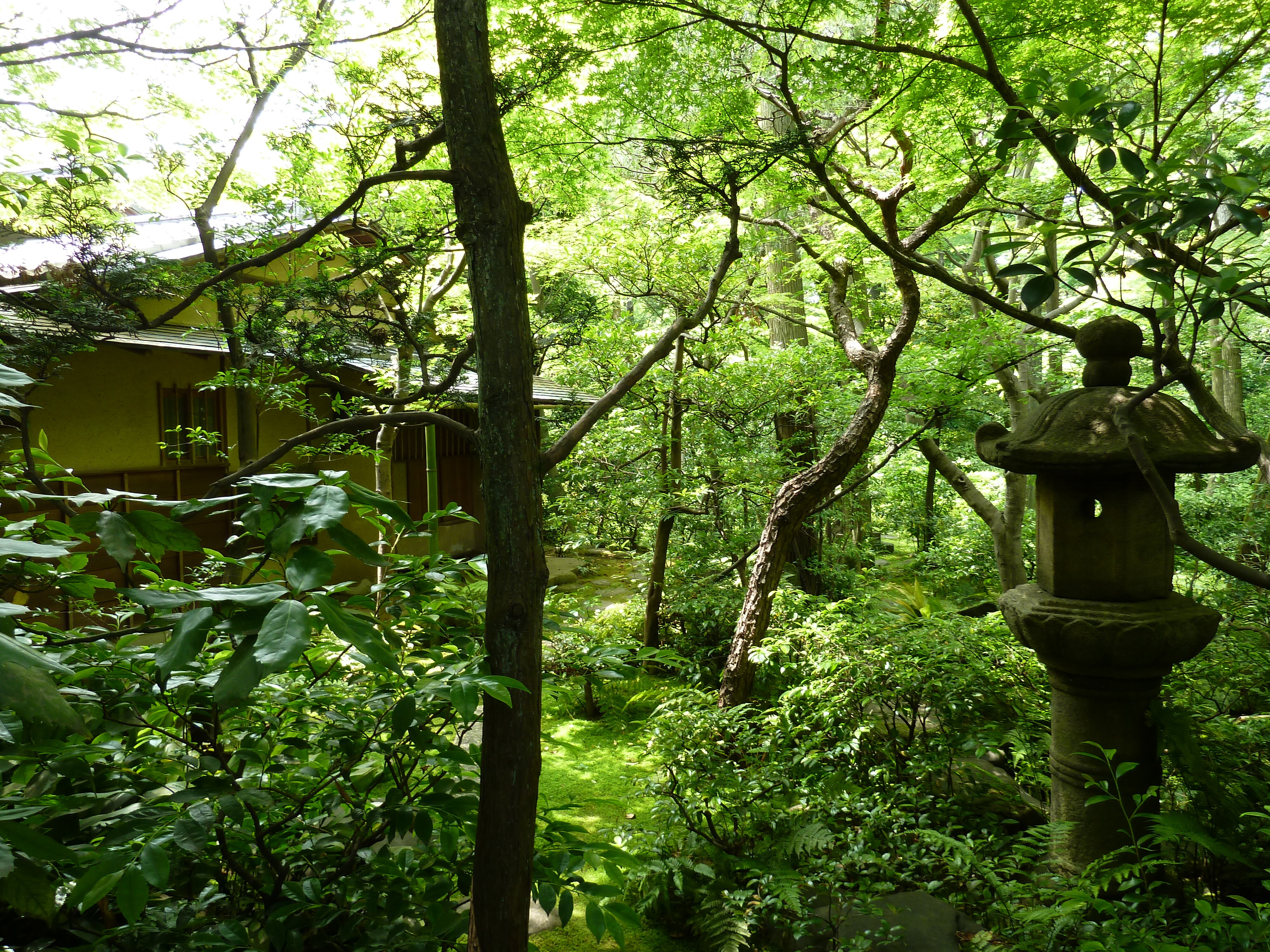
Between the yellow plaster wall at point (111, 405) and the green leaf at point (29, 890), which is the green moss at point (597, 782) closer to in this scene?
the green leaf at point (29, 890)

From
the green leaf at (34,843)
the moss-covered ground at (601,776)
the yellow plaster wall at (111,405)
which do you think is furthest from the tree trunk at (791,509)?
the yellow plaster wall at (111,405)

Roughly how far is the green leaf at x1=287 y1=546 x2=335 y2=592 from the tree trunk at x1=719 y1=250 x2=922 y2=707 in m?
5.36

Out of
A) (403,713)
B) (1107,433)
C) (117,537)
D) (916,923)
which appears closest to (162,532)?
(117,537)

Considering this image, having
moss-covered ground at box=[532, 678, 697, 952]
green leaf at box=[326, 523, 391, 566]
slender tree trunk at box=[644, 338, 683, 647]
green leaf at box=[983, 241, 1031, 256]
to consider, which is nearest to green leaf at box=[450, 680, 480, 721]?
green leaf at box=[326, 523, 391, 566]

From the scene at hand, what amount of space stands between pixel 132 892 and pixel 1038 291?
2.50 metres

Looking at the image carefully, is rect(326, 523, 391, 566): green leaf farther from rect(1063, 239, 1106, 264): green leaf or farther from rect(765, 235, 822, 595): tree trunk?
rect(765, 235, 822, 595): tree trunk

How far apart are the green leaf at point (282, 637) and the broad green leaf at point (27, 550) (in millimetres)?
279

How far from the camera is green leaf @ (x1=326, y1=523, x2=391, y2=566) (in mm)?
1325

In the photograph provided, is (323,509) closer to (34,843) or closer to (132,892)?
(34,843)

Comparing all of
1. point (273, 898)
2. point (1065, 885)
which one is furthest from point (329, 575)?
point (1065, 885)

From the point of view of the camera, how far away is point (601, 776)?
6.36m

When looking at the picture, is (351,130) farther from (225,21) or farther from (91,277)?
(225,21)

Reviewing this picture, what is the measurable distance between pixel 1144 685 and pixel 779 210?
520 cm

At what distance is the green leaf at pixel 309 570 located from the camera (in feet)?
3.89
